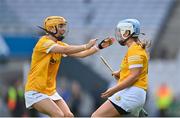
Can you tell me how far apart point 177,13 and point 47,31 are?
17.9 metres

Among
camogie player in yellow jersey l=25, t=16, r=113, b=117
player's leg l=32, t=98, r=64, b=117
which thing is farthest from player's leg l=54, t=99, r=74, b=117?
player's leg l=32, t=98, r=64, b=117

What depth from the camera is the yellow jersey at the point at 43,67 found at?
10.8m

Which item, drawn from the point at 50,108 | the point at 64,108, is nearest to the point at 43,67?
the point at 50,108

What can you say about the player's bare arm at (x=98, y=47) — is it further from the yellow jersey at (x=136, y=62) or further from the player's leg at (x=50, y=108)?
the player's leg at (x=50, y=108)

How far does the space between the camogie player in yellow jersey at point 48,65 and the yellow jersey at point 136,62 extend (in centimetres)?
61

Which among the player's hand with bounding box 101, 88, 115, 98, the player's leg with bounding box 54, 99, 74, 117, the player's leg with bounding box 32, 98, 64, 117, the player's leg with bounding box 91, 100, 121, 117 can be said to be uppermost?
the player's hand with bounding box 101, 88, 115, 98

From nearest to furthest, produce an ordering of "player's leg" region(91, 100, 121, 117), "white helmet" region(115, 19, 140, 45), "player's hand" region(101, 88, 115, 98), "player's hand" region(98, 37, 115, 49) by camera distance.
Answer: "player's hand" region(101, 88, 115, 98), "player's leg" region(91, 100, 121, 117), "white helmet" region(115, 19, 140, 45), "player's hand" region(98, 37, 115, 49)

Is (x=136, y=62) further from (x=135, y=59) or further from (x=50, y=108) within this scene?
(x=50, y=108)

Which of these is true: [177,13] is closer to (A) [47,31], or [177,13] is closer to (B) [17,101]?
(B) [17,101]

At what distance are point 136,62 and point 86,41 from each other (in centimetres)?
1548

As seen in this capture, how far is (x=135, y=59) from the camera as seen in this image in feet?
32.7

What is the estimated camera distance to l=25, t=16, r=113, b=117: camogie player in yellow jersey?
10.8 metres

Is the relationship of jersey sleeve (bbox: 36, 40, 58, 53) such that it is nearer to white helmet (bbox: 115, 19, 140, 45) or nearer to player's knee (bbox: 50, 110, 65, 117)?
player's knee (bbox: 50, 110, 65, 117)

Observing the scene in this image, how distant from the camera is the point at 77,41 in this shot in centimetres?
2578
